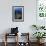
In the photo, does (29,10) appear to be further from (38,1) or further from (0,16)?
(0,16)

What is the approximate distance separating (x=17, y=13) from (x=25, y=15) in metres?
0.36

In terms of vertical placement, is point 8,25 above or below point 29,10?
below

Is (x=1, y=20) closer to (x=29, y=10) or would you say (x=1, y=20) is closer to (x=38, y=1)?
(x=29, y=10)

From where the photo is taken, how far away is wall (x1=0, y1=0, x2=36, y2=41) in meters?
7.09

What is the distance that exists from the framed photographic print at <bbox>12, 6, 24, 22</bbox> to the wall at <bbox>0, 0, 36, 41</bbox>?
13 cm

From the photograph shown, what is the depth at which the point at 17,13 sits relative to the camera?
23.4ft

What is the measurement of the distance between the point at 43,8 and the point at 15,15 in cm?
127

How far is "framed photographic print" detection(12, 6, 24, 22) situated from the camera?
7.10 metres

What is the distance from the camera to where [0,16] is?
7.12 m

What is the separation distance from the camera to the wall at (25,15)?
709 centimetres

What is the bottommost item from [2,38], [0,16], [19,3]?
[2,38]

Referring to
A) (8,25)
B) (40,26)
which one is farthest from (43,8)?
(8,25)

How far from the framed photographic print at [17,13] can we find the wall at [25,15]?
13 cm

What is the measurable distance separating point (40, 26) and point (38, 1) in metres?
1.10
